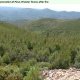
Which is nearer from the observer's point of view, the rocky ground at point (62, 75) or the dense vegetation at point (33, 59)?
the rocky ground at point (62, 75)

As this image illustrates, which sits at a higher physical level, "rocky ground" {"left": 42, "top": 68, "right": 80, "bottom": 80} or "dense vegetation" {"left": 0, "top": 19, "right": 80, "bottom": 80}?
"rocky ground" {"left": 42, "top": 68, "right": 80, "bottom": 80}

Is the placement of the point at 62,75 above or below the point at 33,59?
above

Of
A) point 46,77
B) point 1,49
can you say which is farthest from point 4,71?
point 1,49

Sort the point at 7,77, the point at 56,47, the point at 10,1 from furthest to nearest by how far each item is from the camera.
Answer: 1. the point at 56,47
2. the point at 10,1
3. the point at 7,77

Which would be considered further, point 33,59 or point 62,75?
point 33,59

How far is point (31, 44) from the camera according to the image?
118812 millimetres

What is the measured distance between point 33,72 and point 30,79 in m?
0.52

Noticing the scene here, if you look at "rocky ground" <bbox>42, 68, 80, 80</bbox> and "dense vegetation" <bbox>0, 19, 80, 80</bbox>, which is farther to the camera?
"dense vegetation" <bbox>0, 19, 80, 80</bbox>

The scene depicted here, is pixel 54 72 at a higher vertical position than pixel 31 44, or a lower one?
higher

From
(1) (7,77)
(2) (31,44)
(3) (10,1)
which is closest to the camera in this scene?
(1) (7,77)

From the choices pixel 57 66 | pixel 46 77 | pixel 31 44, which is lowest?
pixel 31 44

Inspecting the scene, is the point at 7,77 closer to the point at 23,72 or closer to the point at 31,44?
the point at 23,72

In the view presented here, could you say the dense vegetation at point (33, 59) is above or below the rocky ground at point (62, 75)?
below

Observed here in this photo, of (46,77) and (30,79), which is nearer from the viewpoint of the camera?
(30,79)
